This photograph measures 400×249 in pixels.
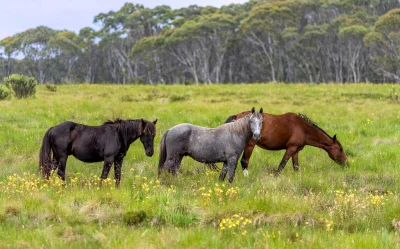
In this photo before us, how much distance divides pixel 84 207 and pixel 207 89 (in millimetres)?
22856

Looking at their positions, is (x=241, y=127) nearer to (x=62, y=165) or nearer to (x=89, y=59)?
(x=62, y=165)

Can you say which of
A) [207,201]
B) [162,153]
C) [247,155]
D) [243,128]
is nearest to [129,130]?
[162,153]

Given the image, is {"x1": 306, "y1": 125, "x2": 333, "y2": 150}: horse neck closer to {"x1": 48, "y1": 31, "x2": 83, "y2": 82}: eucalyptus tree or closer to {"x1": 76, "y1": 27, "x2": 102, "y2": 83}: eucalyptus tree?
{"x1": 48, "y1": 31, "x2": 83, "y2": 82}: eucalyptus tree

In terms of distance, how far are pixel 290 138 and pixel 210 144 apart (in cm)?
275

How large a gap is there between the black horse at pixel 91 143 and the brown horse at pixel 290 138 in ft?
10.2

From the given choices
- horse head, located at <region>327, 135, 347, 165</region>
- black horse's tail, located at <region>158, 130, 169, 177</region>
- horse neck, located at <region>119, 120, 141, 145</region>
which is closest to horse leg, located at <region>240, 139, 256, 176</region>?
black horse's tail, located at <region>158, 130, 169, 177</region>

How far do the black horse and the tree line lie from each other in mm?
52822

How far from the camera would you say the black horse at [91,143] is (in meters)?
9.34

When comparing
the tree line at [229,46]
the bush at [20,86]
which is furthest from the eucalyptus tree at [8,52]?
the bush at [20,86]

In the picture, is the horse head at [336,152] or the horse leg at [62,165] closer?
the horse leg at [62,165]

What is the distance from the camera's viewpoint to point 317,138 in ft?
38.1

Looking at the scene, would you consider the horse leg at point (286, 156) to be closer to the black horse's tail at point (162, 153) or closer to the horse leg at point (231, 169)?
the horse leg at point (231, 169)

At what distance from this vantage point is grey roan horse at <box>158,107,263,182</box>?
970 centimetres

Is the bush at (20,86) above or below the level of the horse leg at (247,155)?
above
